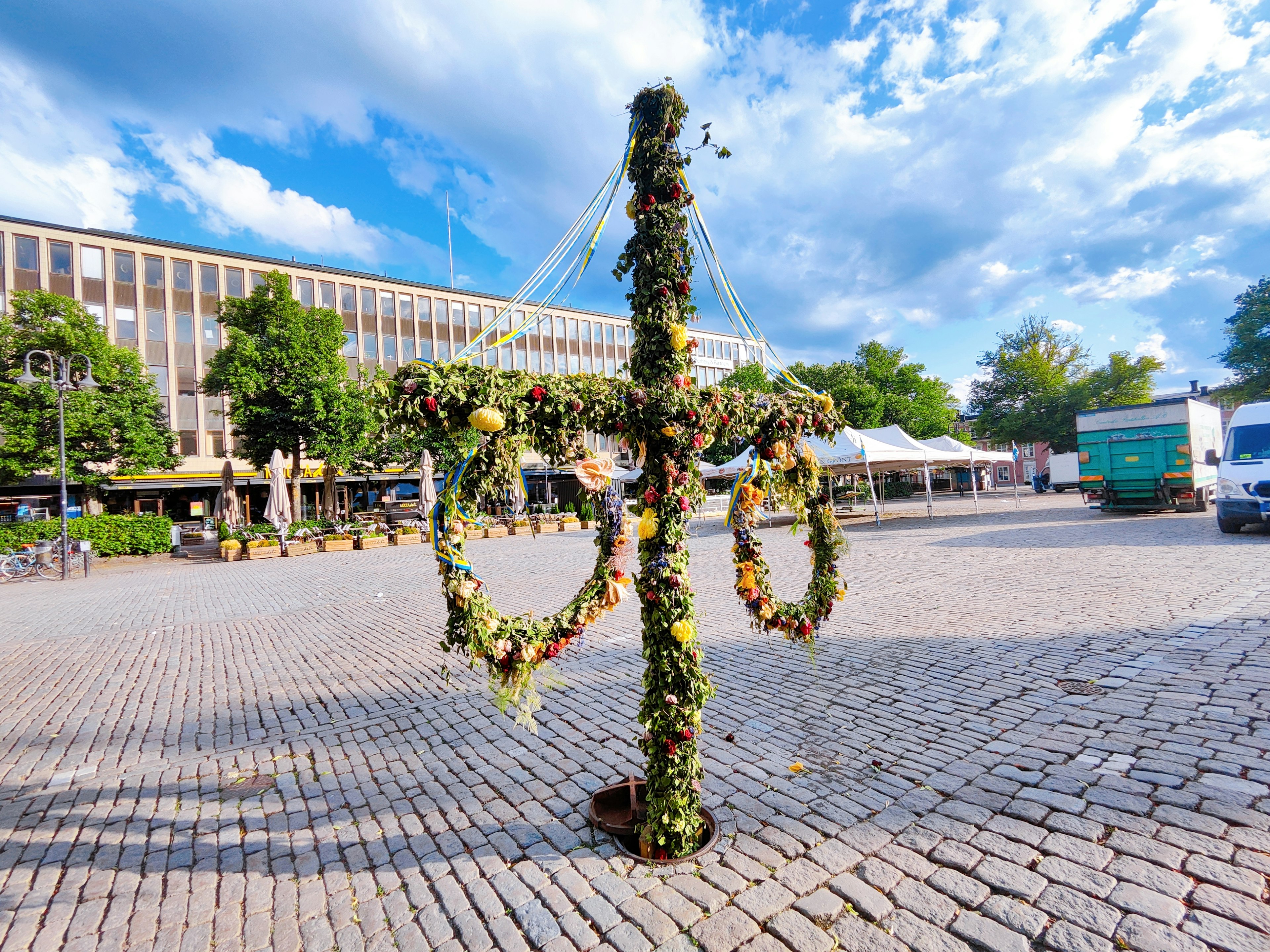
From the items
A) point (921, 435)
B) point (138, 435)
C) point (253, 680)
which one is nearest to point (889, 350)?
point (921, 435)

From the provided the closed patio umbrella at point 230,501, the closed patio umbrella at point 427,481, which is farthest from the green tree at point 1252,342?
the closed patio umbrella at point 230,501

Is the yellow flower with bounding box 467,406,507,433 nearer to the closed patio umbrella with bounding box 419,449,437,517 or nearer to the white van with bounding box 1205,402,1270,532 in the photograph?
the white van with bounding box 1205,402,1270,532

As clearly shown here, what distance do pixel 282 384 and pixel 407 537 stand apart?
24.8 ft

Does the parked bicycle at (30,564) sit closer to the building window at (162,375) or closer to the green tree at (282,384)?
the green tree at (282,384)

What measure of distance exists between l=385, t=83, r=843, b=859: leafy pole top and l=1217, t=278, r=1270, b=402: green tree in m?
39.3

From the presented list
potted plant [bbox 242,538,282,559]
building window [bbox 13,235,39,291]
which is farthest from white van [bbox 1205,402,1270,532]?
building window [bbox 13,235,39,291]

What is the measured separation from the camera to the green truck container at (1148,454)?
1675 cm

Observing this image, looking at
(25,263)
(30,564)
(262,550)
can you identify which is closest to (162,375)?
(25,263)

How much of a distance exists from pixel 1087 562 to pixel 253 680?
12.1 m

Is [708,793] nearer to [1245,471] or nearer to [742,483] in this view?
[742,483]

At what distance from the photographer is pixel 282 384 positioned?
23.1 m

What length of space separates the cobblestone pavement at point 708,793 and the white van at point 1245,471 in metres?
6.01

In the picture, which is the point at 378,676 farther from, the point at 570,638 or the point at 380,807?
the point at 570,638

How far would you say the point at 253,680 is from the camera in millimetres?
6230
